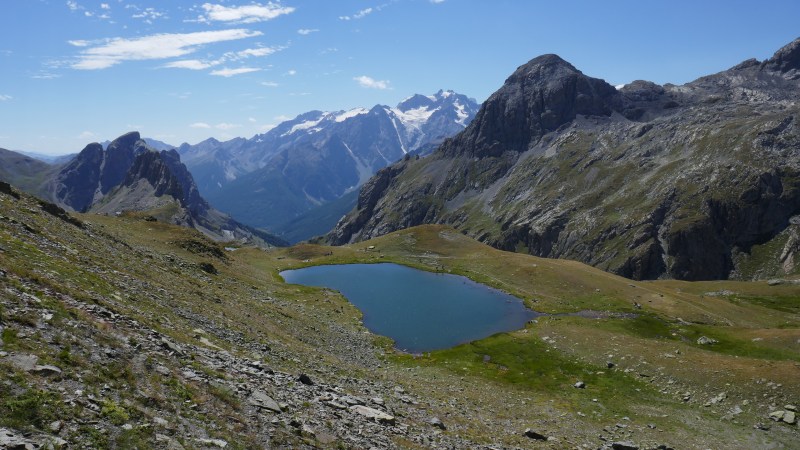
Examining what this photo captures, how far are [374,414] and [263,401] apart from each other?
825cm

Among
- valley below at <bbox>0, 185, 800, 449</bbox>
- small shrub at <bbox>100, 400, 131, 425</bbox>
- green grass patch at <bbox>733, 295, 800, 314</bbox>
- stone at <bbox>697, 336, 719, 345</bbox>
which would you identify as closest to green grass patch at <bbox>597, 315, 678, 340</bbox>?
valley below at <bbox>0, 185, 800, 449</bbox>

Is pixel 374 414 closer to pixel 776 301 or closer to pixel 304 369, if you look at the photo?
pixel 304 369

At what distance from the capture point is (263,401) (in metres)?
26.1

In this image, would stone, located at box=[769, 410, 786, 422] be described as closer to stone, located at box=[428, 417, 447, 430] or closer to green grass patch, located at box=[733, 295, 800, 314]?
stone, located at box=[428, 417, 447, 430]

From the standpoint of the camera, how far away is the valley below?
792 inches

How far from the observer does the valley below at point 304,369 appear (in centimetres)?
2012

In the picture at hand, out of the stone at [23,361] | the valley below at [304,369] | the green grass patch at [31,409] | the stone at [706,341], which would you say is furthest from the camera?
the stone at [706,341]

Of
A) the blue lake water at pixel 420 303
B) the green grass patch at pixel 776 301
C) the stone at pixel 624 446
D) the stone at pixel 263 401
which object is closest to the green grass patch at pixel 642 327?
the blue lake water at pixel 420 303

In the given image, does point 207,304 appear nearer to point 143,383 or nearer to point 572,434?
point 143,383

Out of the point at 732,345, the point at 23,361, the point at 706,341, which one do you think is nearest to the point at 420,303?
the point at 706,341

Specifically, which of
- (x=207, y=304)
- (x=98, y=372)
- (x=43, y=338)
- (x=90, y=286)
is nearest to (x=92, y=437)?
(x=98, y=372)

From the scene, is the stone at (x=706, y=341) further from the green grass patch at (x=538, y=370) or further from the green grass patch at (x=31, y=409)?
the green grass patch at (x=31, y=409)

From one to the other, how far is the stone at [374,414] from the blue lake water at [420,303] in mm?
39245

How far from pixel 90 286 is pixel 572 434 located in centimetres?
3808
